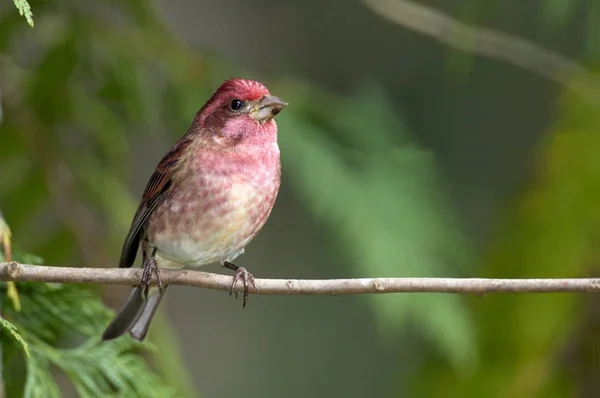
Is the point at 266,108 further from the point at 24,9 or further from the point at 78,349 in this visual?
the point at 24,9

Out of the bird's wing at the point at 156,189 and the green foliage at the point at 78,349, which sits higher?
the bird's wing at the point at 156,189

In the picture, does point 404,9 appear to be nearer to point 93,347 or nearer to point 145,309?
point 145,309

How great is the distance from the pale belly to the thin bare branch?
61.1 inches

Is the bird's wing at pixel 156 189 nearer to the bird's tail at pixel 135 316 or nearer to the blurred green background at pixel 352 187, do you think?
the bird's tail at pixel 135 316

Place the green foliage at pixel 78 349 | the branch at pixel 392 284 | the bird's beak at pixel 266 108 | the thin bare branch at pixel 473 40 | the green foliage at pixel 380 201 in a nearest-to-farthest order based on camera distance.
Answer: the branch at pixel 392 284 < the green foliage at pixel 78 349 < the bird's beak at pixel 266 108 < the green foliage at pixel 380 201 < the thin bare branch at pixel 473 40

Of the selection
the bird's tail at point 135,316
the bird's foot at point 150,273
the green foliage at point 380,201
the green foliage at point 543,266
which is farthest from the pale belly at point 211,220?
the green foliage at point 543,266

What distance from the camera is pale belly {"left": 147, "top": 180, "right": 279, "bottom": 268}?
11.6 ft

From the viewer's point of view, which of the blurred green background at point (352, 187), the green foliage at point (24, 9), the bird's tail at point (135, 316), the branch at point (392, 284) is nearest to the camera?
the green foliage at point (24, 9)

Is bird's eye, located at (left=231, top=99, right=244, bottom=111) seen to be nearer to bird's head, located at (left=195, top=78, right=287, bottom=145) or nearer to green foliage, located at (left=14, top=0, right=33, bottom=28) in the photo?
bird's head, located at (left=195, top=78, right=287, bottom=145)

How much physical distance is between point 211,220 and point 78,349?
627 mm

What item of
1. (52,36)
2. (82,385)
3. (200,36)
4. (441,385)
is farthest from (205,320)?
(82,385)

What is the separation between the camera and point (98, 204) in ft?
14.7

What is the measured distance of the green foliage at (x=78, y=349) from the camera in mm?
3322

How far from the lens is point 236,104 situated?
360 centimetres
